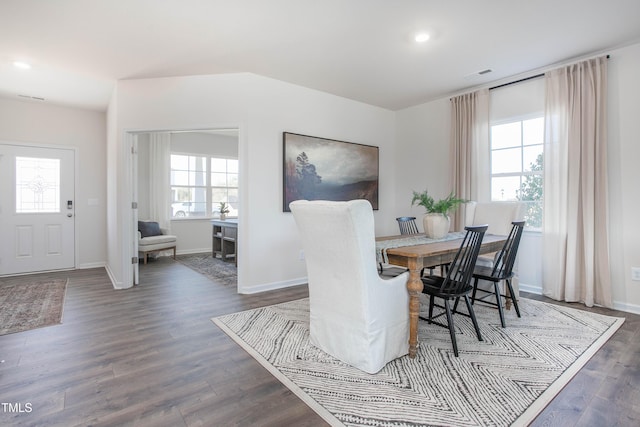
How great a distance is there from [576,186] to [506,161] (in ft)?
2.85

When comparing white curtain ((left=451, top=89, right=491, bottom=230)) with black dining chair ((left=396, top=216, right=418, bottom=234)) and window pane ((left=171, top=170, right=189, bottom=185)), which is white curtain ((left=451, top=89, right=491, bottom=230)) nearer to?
Result: black dining chair ((left=396, top=216, right=418, bottom=234))

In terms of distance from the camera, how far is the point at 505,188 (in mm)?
4090

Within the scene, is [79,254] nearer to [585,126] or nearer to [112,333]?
[112,333]

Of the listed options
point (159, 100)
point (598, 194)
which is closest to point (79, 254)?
point (159, 100)

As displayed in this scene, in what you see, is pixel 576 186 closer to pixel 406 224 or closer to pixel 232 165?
pixel 406 224

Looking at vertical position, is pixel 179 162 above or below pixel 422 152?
above

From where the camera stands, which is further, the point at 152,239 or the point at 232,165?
the point at 232,165

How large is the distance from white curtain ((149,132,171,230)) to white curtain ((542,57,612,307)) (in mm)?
6170

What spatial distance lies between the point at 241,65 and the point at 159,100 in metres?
1.11

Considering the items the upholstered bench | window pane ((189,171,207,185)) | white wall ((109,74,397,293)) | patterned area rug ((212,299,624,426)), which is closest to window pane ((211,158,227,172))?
window pane ((189,171,207,185))

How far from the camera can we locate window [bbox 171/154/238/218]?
670 cm

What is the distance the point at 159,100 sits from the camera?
3836 millimetres

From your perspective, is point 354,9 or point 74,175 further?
point 74,175

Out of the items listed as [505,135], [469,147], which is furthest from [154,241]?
[505,135]
